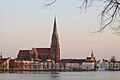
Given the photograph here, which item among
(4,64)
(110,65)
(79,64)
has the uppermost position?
(4,64)

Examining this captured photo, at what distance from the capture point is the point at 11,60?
5586 inches

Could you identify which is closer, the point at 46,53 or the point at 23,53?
the point at 46,53

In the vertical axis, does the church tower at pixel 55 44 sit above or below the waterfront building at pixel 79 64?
above

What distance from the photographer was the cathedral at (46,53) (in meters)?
142

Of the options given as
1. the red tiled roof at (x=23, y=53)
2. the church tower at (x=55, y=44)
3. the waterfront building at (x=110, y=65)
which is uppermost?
the church tower at (x=55, y=44)

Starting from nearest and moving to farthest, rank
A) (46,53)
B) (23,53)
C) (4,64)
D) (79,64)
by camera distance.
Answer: (4,64) → (46,53) → (23,53) → (79,64)

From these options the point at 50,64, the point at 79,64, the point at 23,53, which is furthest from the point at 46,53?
the point at 79,64

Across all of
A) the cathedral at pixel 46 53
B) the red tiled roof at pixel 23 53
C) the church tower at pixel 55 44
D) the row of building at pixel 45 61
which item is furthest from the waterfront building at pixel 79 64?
the red tiled roof at pixel 23 53

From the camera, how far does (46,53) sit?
478ft

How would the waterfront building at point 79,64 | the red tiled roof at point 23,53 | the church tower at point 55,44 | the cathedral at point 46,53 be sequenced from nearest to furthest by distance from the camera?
the church tower at point 55,44 → the cathedral at point 46,53 → the red tiled roof at point 23,53 → the waterfront building at point 79,64

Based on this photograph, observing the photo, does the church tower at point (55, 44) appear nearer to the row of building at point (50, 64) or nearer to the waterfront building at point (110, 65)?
the row of building at point (50, 64)

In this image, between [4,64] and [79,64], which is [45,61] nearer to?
[4,64]

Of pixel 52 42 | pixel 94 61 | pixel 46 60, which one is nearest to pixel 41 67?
pixel 46 60

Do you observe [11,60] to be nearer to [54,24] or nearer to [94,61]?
[54,24]
